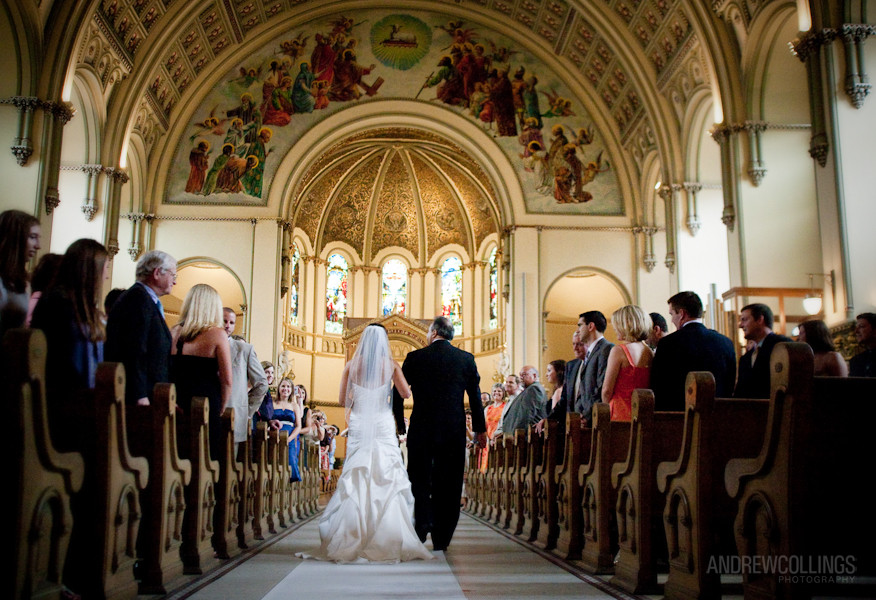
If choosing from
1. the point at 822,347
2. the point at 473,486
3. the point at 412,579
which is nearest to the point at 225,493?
the point at 412,579

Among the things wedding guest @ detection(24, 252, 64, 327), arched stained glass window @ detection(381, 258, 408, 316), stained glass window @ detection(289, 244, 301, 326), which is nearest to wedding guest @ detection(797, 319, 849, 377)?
wedding guest @ detection(24, 252, 64, 327)

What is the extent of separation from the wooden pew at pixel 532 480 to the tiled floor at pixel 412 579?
1.66 ft

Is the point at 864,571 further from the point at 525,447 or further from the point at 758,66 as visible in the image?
the point at 758,66

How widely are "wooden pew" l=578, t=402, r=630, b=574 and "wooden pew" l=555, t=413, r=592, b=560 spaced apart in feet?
1.12

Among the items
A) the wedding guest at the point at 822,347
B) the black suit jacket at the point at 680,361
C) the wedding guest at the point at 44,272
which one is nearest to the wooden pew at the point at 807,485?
the black suit jacket at the point at 680,361

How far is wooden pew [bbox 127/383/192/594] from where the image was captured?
3.66 meters

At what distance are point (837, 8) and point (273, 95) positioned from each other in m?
12.9

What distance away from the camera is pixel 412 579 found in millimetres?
4547

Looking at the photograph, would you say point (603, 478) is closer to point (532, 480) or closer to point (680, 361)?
point (680, 361)

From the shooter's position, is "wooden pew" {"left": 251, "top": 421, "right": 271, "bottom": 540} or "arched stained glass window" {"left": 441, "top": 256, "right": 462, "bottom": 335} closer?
"wooden pew" {"left": 251, "top": 421, "right": 271, "bottom": 540}

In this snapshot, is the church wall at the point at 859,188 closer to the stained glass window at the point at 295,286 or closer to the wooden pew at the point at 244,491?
the wooden pew at the point at 244,491

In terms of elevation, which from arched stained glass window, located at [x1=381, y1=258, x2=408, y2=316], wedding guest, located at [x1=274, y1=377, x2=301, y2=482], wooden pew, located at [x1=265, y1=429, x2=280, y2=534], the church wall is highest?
arched stained glass window, located at [x1=381, y1=258, x2=408, y2=316]

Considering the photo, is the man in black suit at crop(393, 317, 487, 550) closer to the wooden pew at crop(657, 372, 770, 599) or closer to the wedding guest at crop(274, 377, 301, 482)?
the wooden pew at crop(657, 372, 770, 599)

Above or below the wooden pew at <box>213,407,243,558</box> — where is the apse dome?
above
